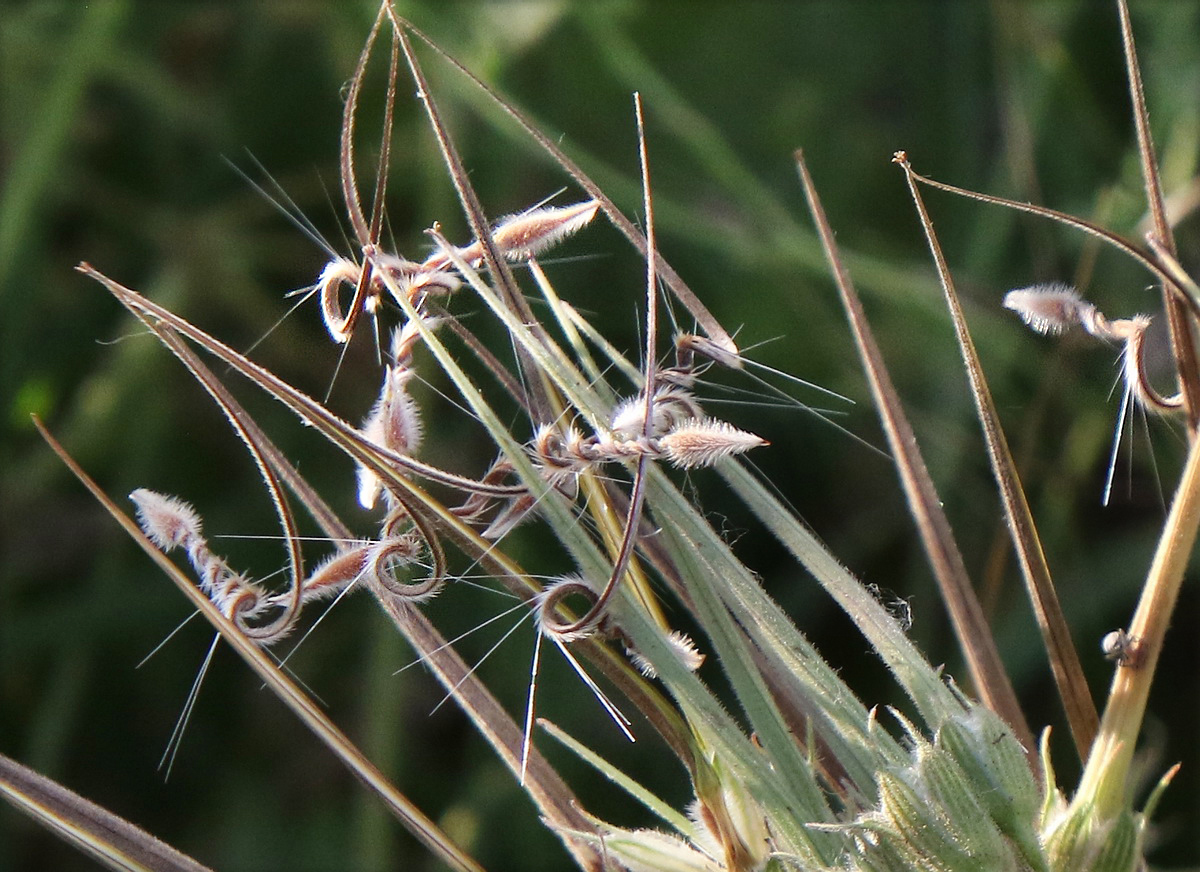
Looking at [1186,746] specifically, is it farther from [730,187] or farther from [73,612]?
[73,612]

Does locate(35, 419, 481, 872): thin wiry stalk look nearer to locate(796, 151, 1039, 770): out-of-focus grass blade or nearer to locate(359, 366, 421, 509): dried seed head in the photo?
locate(359, 366, 421, 509): dried seed head

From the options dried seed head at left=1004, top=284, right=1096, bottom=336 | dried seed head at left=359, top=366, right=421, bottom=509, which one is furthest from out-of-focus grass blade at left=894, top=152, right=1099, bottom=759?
dried seed head at left=359, top=366, right=421, bottom=509

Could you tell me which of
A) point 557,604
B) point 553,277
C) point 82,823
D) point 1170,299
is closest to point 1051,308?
point 1170,299

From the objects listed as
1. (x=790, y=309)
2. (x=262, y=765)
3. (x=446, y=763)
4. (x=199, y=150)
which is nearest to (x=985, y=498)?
(x=790, y=309)

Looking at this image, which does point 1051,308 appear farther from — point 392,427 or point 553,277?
point 553,277

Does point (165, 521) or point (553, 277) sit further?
point (553, 277)

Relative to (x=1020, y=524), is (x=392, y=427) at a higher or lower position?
higher

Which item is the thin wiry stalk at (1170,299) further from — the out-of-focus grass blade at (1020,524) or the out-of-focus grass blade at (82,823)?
the out-of-focus grass blade at (82,823)
